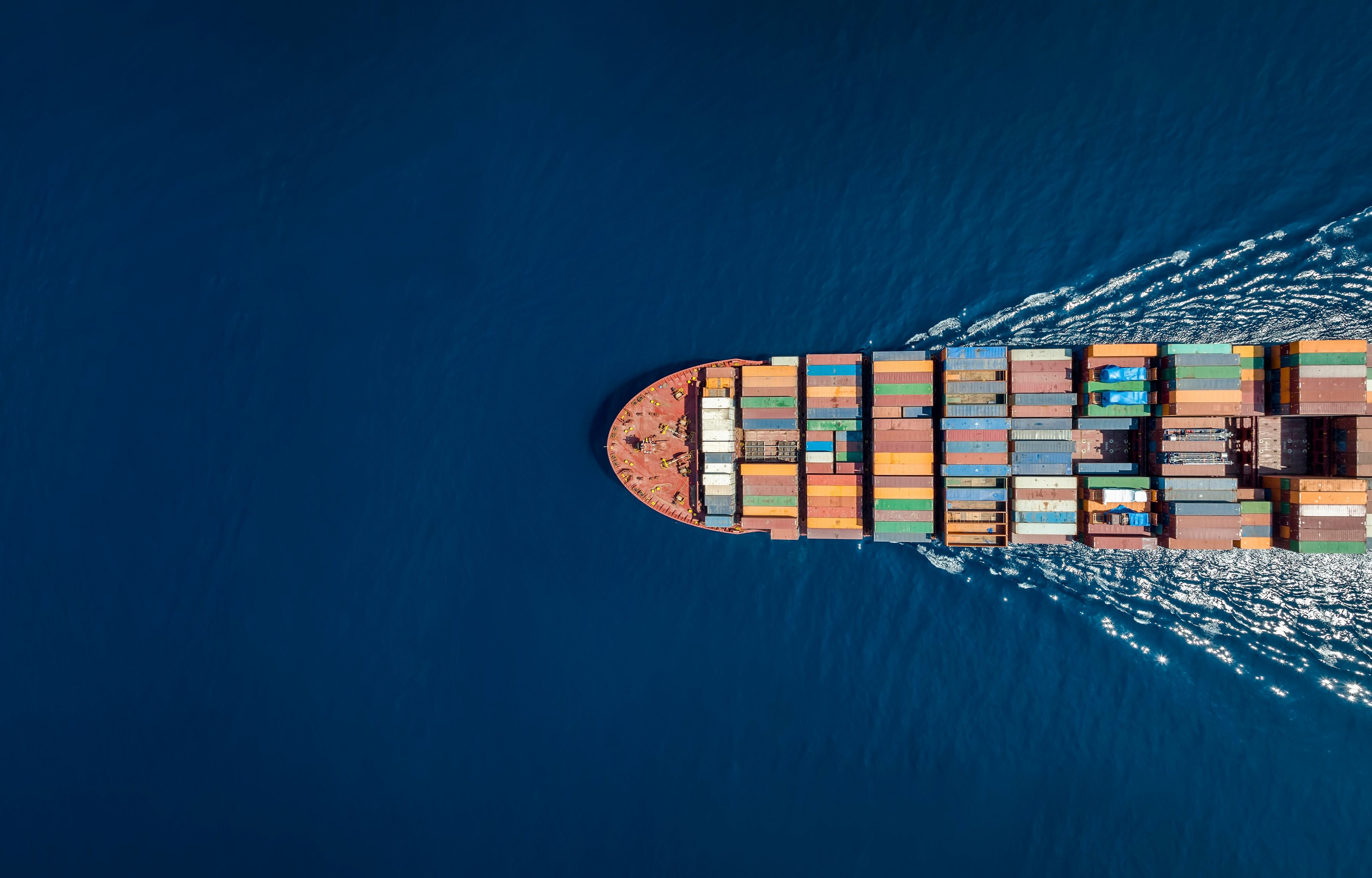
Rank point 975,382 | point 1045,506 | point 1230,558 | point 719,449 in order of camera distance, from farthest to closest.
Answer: point 719,449
point 1230,558
point 975,382
point 1045,506

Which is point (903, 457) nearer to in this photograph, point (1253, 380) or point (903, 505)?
point (903, 505)

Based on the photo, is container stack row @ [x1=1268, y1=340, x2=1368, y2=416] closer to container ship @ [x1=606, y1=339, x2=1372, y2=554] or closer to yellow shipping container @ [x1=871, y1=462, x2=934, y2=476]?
container ship @ [x1=606, y1=339, x2=1372, y2=554]

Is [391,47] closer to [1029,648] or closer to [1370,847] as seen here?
[1029,648]

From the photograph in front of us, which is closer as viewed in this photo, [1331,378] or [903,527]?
[1331,378]

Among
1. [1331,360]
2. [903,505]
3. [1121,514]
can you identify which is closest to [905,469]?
[903,505]

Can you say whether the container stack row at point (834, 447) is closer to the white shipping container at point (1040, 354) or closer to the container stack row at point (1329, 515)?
the white shipping container at point (1040, 354)

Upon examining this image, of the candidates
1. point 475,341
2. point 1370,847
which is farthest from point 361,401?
point 1370,847

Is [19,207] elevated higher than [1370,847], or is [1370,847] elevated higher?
[19,207]
